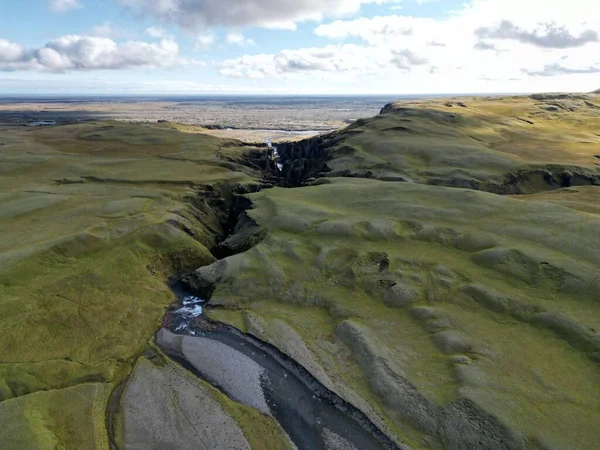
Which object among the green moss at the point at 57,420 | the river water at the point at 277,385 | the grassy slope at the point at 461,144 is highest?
the grassy slope at the point at 461,144

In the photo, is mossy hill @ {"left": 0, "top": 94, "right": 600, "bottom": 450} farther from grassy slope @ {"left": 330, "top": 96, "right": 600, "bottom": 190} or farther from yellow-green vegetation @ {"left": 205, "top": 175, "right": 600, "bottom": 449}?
grassy slope @ {"left": 330, "top": 96, "right": 600, "bottom": 190}

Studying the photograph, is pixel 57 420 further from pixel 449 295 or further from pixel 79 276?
pixel 449 295

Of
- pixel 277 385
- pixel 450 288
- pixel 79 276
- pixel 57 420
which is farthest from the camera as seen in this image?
pixel 79 276

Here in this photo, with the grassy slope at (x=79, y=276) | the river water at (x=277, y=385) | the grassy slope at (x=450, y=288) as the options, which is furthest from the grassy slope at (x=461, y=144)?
the river water at (x=277, y=385)

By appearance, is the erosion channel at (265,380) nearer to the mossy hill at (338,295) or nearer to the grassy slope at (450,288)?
the mossy hill at (338,295)

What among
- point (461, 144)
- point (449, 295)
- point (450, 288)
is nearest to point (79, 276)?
point (449, 295)

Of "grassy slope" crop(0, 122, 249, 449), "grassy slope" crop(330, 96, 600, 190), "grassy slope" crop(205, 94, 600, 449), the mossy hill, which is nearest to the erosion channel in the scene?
the mossy hill

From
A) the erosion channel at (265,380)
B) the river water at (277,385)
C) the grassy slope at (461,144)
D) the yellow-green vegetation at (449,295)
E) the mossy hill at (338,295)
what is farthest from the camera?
the grassy slope at (461,144)

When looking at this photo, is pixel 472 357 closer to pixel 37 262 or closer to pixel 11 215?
pixel 37 262

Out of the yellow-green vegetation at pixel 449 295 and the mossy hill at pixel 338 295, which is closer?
the mossy hill at pixel 338 295
